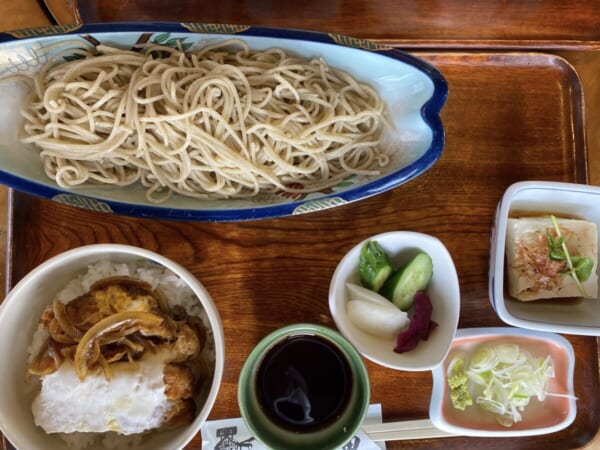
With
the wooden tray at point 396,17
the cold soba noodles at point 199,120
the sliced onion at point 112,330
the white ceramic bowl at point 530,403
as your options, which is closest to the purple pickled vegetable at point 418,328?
the white ceramic bowl at point 530,403

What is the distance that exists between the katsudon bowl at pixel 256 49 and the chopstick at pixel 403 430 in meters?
0.55

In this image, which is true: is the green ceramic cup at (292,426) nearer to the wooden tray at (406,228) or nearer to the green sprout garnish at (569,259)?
the wooden tray at (406,228)

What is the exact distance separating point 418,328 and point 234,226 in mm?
512

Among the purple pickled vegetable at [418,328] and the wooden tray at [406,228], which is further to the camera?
the wooden tray at [406,228]

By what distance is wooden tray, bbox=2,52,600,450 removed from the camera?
129 cm

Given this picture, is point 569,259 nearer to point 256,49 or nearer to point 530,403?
point 530,403

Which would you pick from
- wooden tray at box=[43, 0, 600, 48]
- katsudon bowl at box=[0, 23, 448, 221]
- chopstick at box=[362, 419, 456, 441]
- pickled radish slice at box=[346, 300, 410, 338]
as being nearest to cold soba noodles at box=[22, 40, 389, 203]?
katsudon bowl at box=[0, 23, 448, 221]

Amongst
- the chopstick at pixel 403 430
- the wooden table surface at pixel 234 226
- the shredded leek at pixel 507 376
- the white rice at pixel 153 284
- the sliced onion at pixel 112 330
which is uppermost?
the wooden table surface at pixel 234 226

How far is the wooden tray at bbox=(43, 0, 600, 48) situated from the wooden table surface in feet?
0.23

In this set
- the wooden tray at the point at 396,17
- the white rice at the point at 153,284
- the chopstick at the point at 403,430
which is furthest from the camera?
the wooden tray at the point at 396,17

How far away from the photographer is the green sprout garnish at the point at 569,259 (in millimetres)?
1296

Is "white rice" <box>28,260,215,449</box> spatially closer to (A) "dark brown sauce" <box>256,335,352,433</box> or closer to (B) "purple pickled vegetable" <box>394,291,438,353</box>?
(A) "dark brown sauce" <box>256,335,352,433</box>

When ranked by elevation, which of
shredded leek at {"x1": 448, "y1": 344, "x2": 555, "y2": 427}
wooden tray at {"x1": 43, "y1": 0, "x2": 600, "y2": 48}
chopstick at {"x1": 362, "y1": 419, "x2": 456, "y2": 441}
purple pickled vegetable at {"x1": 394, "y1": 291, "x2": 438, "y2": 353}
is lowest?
chopstick at {"x1": 362, "y1": 419, "x2": 456, "y2": 441}

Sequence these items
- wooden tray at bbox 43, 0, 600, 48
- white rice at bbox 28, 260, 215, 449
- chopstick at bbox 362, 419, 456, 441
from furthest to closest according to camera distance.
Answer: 1. wooden tray at bbox 43, 0, 600, 48
2. chopstick at bbox 362, 419, 456, 441
3. white rice at bbox 28, 260, 215, 449
